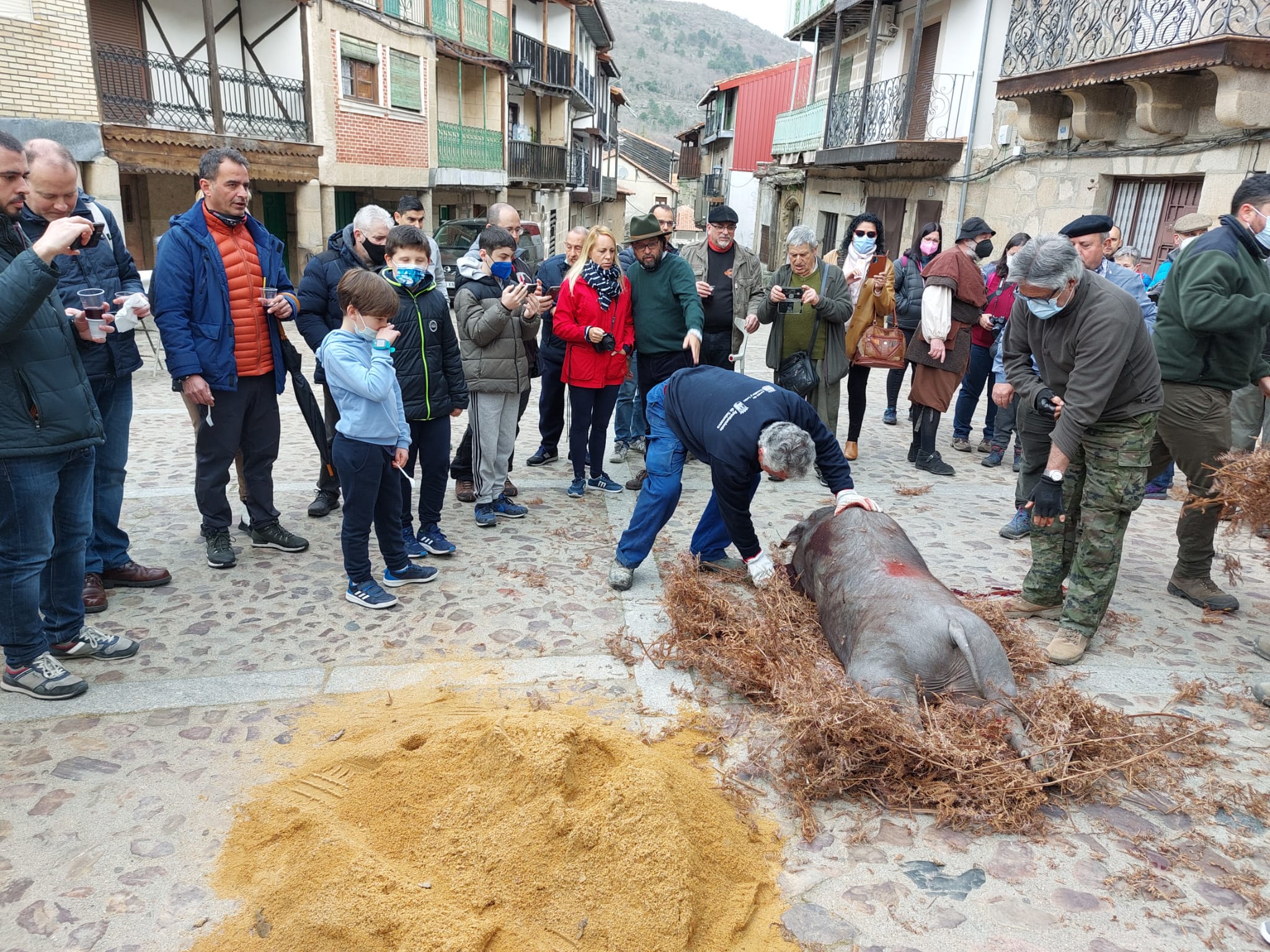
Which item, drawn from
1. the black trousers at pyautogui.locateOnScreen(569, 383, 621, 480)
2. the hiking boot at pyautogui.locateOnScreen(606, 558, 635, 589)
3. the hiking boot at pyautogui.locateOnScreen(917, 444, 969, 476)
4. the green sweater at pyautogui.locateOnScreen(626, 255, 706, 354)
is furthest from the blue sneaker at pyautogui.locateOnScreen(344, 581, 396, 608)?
the hiking boot at pyautogui.locateOnScreen(917, 444, 969, 476)

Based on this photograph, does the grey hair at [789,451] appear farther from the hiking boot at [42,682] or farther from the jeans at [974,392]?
the jeans at [974,392]

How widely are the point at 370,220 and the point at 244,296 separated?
101cm

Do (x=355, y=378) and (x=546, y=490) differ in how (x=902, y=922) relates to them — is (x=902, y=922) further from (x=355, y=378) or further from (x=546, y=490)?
(x=546, y=490)

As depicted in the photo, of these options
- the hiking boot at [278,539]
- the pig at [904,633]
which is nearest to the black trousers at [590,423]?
the hiking boot at [278,539]

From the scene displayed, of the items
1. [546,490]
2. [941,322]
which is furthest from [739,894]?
[941,322]

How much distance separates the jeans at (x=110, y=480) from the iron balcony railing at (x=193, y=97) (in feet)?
38.7

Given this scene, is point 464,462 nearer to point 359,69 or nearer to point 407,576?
point 407,576

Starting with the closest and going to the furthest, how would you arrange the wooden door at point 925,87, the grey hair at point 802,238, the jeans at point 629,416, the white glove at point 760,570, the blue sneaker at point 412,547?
1. the white glove at point 760,570
2. the blue sneaker at point 412,547
3. the grey hair at point 802,238
4. the jeans at point 629,416
5. the wooden door at point 925,87

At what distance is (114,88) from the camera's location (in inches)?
580

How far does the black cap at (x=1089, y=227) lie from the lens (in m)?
4.83

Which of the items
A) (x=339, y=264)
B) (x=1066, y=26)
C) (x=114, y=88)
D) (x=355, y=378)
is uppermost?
(x=1066, y=26)

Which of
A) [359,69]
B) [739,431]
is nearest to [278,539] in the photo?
[739,431]

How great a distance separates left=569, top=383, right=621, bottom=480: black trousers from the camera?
6.26 m

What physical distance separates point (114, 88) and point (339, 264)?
42.3 feet
